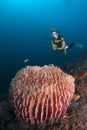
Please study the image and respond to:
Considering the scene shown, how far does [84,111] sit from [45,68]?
4.19 ft

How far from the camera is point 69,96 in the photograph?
5.62 metres

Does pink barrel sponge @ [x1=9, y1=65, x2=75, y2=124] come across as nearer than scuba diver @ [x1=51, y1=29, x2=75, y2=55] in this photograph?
Yes

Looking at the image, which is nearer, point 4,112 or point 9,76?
point 4,112

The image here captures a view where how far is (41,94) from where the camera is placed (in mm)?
5320

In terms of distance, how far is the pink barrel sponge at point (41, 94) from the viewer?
5.34 meters

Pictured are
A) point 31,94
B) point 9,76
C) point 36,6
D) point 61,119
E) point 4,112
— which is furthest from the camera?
point 36,6

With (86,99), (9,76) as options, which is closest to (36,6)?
(9,76)

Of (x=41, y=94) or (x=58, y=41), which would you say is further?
(x=58, y=41)

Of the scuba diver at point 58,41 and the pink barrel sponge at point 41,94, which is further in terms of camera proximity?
the scuba diver at point 58,41

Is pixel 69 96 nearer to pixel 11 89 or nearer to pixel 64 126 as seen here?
pixel 64 126

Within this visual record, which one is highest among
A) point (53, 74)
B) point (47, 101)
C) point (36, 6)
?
point (53, 74)

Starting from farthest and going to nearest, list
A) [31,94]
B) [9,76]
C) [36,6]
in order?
[36,6] → [9,76] → [31,94]

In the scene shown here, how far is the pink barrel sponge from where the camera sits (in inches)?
210

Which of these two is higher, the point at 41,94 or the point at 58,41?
the point at 58,41
